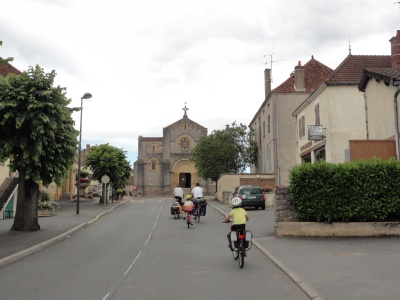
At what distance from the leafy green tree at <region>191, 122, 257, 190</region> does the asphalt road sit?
3267 centimetres

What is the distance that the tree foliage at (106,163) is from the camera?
39.9 m

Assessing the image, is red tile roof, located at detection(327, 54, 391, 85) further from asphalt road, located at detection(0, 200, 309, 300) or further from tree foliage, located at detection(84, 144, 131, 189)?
tree foliage, located at detection(84, 144, 131, 189)

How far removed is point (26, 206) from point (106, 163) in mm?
22693

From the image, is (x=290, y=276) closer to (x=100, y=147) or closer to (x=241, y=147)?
(x=100, y=147)

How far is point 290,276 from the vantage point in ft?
27.8

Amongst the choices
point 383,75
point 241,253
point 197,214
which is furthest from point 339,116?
point 241,253

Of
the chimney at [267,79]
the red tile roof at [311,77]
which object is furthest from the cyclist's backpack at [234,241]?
the chimney at [267,79]

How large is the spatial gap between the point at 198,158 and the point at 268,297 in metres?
41.7

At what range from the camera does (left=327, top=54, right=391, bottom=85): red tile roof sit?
25.0 meters

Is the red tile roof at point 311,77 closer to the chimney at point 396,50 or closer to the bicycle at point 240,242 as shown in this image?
the chimney at point 396,50

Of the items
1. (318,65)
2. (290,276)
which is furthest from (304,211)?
(318,65)

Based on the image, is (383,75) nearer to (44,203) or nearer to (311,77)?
(44,203)

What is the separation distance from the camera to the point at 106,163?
39.7 meters

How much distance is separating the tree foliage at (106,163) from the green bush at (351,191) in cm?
2792
